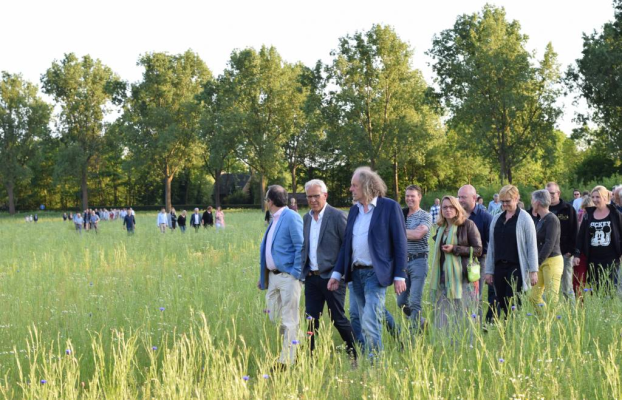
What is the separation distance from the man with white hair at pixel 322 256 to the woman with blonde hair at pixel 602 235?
3817 millimetres

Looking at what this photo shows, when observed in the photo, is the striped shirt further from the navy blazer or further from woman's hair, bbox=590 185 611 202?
woman's hair, bbox=590 185 611 202

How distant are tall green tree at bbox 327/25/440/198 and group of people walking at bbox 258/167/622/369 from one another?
43.9 meters

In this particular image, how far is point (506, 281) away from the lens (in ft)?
22.9

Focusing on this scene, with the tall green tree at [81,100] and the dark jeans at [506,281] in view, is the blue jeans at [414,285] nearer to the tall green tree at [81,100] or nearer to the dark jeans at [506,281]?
the dark jeans at [506,281]

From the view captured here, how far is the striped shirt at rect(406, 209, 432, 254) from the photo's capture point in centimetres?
747

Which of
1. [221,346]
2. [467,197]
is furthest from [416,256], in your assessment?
[221,346]

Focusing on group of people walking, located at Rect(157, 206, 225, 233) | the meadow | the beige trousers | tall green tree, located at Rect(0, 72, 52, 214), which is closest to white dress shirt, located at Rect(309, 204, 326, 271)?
the beige trousers

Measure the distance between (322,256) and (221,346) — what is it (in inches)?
76.6

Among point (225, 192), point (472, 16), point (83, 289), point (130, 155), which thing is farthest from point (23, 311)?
point (225, 192)

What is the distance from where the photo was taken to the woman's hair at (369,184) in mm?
5973

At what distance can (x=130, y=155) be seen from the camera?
2507 inches

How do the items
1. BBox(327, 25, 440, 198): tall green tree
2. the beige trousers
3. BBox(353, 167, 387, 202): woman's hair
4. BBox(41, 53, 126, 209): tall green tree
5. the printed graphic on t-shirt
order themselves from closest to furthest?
BBox(353, 167, 387, 202): woman's hair → the beige trousers → the printed graphic on t-shirt → BBox(327, 25, 440, 198): tall green tree → BBox(41, 53, 126, 209): tall green tree

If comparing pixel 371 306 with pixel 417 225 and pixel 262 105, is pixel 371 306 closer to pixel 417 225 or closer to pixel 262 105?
pixel 417 225

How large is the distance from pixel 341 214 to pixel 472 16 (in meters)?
42.6
